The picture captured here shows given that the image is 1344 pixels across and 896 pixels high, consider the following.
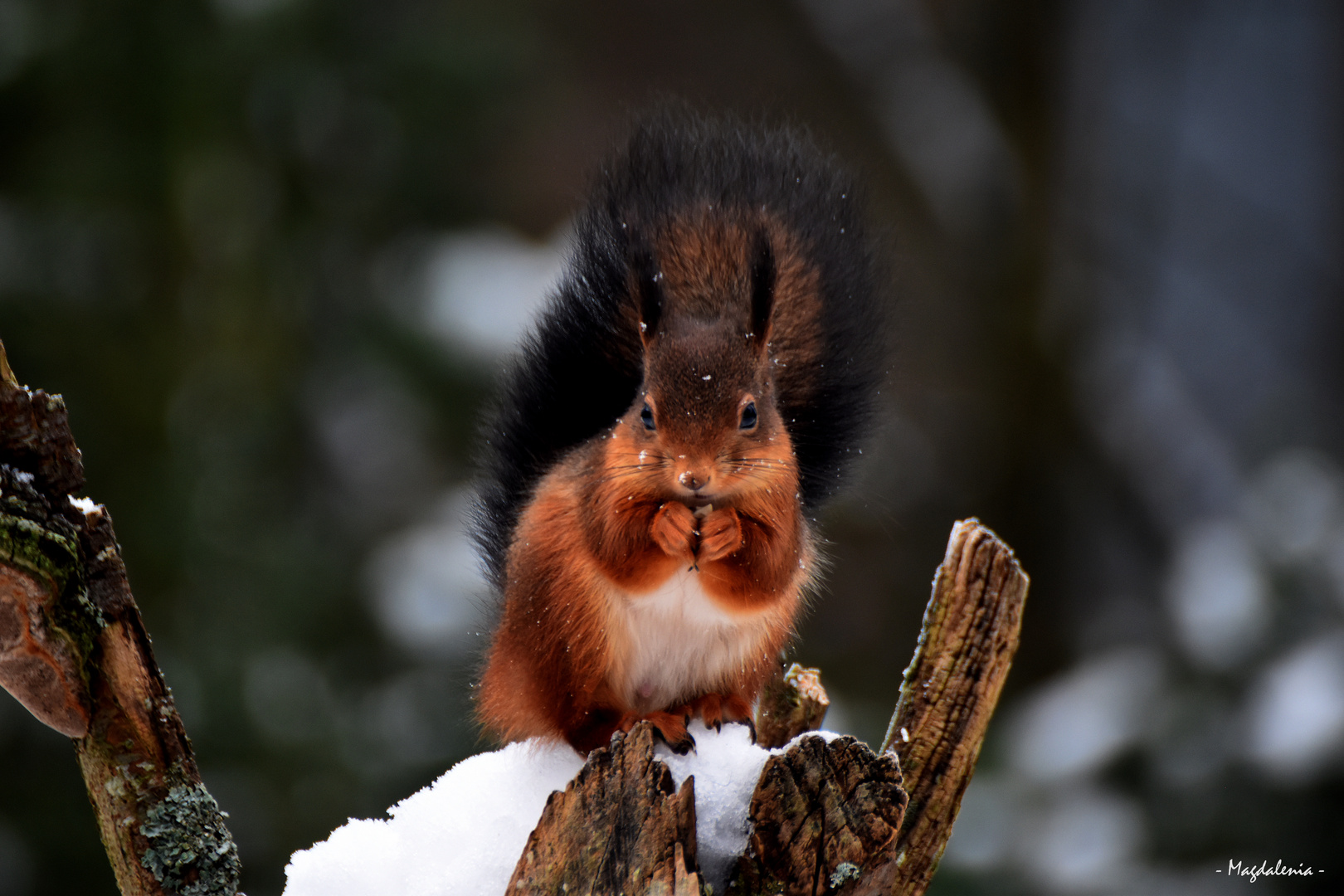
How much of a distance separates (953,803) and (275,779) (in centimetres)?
150

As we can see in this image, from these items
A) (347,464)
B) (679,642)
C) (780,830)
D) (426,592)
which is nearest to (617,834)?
(780,830)

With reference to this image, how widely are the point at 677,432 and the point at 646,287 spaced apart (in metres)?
0.12

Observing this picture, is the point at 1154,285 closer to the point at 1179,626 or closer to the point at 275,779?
the point at 1179,626

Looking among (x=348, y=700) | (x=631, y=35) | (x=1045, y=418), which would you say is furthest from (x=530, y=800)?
(x=631, y=35)

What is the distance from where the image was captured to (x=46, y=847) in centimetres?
206

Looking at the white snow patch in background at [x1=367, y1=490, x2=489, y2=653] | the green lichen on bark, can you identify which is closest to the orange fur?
the green lichen on bark

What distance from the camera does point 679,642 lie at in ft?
3.30

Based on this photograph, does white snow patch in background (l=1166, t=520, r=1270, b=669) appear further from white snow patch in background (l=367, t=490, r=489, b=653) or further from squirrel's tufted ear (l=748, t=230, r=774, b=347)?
squirrel's tufted ear (l=748, t=230, r=774, b=347)

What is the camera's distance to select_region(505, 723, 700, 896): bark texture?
0.79 metres

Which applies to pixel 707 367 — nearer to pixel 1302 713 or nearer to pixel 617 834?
pixel 617 834

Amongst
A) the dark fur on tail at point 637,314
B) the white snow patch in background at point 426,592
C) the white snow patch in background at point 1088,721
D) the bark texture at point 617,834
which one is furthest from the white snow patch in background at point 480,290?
the bark texture at point 617,834

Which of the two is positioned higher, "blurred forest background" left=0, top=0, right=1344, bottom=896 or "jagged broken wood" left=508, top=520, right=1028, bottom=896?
"blurred forest background" left=0, top=0, right=1344, bottom=896

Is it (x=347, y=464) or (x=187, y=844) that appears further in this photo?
(x=347, y=464)

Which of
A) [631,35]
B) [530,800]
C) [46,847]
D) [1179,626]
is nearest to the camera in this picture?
[530,800]
